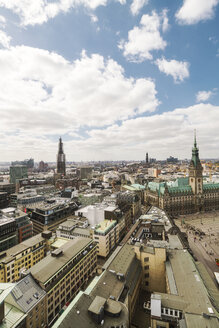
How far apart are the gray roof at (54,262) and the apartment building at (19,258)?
18220 millimetres

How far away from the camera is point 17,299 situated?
42156mm

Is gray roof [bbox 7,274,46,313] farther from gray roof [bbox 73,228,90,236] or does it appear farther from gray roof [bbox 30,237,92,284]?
gray roof [bbox 73,228,90,236]

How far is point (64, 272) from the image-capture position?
189 ft

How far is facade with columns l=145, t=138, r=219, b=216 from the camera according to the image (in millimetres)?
155875

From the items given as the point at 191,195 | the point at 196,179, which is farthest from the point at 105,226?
the point at 196,179

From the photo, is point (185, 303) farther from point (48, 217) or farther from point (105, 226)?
point (48, 217)

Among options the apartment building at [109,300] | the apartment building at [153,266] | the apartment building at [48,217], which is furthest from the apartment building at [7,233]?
the apartment building at [153,266]

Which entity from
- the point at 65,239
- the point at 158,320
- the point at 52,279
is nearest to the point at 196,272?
the point at 158,320

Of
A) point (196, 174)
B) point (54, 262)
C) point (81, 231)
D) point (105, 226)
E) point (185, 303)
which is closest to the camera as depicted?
point (185, 303)

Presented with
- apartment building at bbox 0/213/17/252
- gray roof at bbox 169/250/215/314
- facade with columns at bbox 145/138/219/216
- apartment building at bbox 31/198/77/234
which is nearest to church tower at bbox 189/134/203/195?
facade with columns at bbox 145/138/219/216

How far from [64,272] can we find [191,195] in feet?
460

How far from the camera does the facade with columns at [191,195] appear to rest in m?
156

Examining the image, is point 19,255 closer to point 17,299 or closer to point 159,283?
point 17,299

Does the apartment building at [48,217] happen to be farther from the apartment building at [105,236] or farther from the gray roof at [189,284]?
the gray roof at [189,284]
